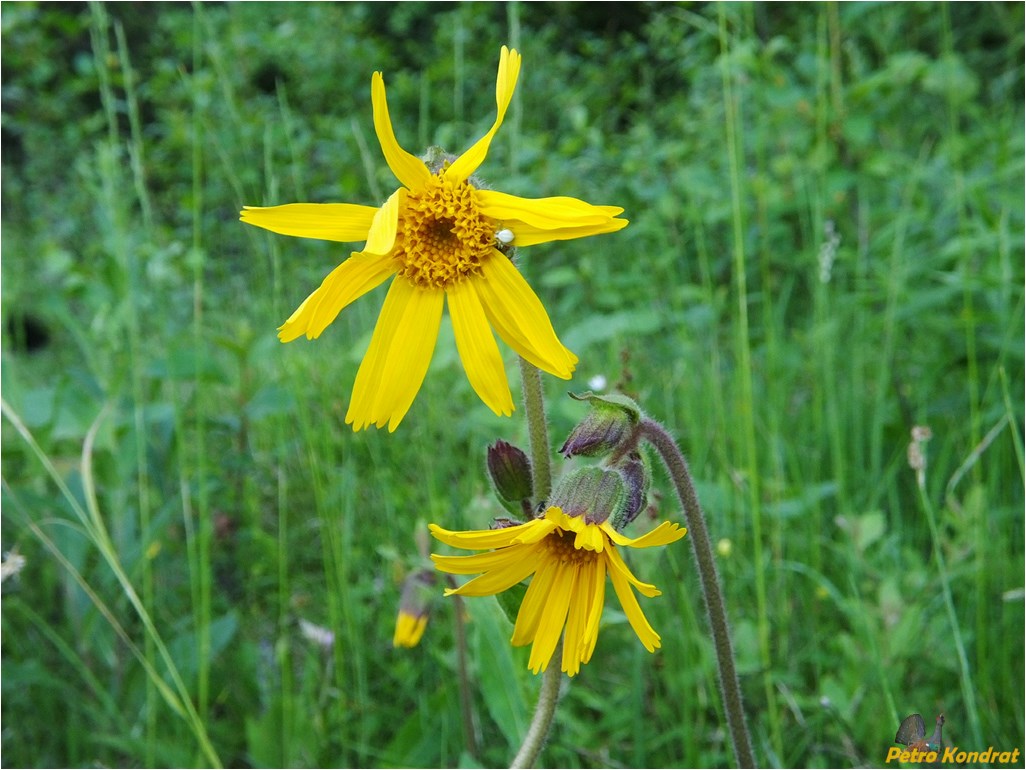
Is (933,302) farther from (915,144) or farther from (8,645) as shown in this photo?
(8,645)

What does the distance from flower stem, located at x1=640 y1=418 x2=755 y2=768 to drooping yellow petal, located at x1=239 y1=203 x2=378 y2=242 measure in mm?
387

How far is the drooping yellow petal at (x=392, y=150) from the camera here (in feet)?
3.08

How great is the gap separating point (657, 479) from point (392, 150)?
1.36 metres

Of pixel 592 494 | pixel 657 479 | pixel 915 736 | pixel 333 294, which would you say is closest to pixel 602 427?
pixel 592 494

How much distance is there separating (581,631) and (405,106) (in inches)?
168

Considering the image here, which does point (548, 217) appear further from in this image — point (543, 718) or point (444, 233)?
point (543, 718)

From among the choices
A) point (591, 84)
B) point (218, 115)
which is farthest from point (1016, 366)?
point (218, 115)

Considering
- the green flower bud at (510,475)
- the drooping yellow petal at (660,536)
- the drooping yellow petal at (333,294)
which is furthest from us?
the green flower bud at (510,475)

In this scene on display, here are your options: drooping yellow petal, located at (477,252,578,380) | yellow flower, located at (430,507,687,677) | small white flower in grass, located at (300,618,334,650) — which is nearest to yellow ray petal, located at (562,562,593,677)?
yellow flower, located at (430,507,687,677)

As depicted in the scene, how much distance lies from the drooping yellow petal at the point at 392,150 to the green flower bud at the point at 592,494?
0.35m

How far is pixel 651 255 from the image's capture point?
328 centimetres

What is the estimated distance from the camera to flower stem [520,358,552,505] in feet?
3.48

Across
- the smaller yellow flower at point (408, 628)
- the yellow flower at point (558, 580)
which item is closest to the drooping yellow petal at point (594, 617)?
the yellow flower at point (558, 580)

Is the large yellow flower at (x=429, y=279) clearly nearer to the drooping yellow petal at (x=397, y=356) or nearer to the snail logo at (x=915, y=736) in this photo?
the drooping yellow petal at (x=397, y=356)
